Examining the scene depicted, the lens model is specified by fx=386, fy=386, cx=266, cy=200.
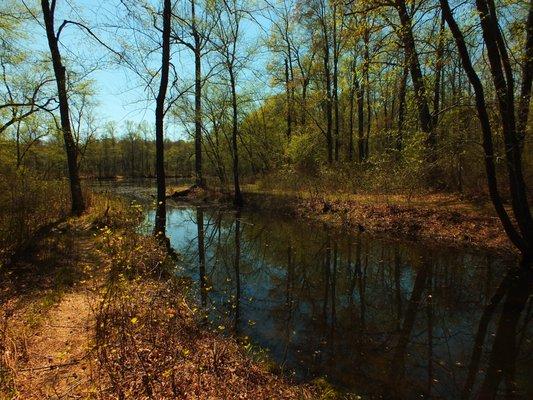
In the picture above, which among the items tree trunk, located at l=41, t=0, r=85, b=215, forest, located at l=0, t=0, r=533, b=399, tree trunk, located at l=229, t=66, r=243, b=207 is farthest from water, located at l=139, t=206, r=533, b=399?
tree trunk, located at l=229, t=66, r=243, b=207

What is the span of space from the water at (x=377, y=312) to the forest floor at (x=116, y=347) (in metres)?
0.78

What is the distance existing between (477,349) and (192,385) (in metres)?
4.33

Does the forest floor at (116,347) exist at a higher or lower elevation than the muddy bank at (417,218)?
lower

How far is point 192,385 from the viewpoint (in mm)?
4188

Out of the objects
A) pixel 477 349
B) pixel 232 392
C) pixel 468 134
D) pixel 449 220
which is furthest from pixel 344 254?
pixel 232 392

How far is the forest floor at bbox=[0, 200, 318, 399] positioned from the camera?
4074 millimetres

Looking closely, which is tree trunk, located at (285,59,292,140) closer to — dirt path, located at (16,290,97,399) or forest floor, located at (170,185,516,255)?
forest floor, located at (170,185,516,255)

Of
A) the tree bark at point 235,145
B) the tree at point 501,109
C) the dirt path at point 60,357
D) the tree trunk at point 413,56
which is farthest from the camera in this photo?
the tree bark at point 235,145

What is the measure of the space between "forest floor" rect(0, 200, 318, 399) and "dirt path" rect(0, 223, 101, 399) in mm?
13

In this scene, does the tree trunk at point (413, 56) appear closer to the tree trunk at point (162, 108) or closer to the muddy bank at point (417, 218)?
the muddy bank at point (417, 218)

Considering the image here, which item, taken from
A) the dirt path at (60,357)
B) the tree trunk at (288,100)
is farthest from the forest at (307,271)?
the tree trunk at (288,100)

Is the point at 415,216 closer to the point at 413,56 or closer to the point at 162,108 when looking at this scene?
the point at 413,56

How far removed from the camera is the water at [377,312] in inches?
204

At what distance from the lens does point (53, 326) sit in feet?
18.0
